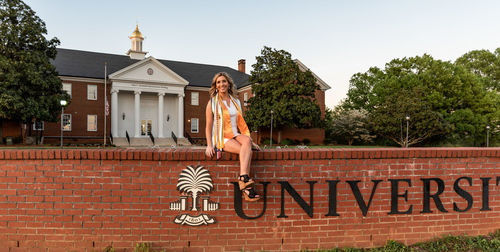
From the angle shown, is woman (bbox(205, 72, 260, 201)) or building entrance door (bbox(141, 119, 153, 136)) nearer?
woman (bbox(205, 72, 260, 201))

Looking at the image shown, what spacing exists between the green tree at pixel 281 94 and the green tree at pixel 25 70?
1841 cm

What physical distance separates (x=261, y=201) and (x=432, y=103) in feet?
139

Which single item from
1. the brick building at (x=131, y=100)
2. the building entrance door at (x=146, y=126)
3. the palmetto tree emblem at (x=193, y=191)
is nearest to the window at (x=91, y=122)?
the brick building at (x=131, y=100)

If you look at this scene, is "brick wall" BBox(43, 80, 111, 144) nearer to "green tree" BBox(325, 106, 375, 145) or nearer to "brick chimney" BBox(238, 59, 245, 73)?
"brick chimney" BBox(238, 59, 245, 73)

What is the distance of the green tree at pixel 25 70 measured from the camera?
2152 centimetres

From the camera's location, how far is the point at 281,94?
99.6 ft

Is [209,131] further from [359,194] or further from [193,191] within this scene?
[359,194]

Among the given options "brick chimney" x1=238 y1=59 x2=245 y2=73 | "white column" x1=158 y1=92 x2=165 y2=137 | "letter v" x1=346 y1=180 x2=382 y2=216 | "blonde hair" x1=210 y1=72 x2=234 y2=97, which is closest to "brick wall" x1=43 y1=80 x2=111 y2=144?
"white column" x1=158 y1=92 x2=165 y2=137

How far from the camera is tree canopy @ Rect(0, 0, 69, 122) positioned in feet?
70.6

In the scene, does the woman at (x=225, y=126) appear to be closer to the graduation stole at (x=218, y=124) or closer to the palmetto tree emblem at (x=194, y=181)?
the graduation stole at (x=218, y=124)

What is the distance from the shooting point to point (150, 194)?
3770mm

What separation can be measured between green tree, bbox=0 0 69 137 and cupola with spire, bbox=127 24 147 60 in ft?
48.8

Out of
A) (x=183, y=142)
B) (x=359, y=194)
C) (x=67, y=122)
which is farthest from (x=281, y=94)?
(x=359, y=194)

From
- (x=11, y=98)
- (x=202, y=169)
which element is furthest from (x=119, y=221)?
(x=11, y=98)
